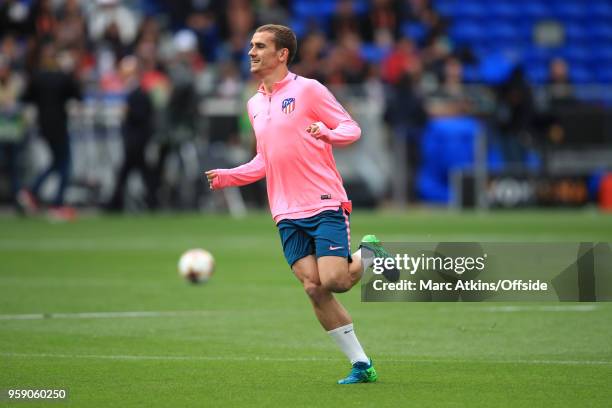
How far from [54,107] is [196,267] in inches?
427

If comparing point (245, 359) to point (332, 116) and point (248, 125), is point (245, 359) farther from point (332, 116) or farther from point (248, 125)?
point (248, 125)

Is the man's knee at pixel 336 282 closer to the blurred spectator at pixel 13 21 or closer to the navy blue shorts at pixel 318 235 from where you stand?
the navy blue shorts at pixel 318 235

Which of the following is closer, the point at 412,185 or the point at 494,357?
the point at 494,357

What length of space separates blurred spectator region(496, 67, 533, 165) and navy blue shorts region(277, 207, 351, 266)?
20.7m

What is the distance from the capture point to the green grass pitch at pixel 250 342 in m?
8.26

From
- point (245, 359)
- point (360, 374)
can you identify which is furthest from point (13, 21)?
point (360, 374)

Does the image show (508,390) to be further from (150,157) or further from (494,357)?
(150,157)

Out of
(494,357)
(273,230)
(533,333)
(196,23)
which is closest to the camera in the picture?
(494,357)

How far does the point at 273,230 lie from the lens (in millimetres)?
23344

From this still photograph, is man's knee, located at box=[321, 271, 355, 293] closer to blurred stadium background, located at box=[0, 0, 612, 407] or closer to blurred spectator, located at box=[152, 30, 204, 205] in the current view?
blurred stadium background, located at box=[0, 0, 612, 407]

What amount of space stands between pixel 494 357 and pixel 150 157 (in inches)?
745

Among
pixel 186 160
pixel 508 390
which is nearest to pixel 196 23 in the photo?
pixel 186 160

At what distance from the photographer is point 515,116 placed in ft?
95.3

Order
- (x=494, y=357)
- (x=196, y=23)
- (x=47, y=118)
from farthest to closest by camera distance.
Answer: (x=196, y=23) → (x=47, y=118) → (x=494, y=357)
